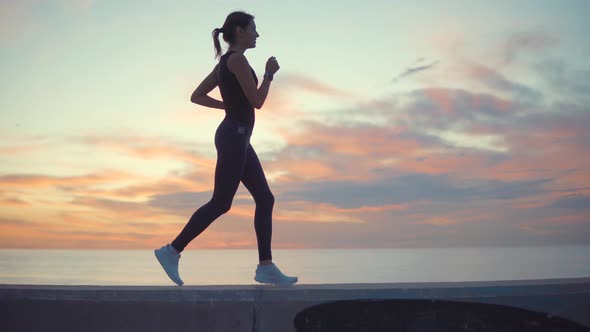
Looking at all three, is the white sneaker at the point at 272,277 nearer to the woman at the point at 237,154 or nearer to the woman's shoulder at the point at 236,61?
the woman at the point at 237,154

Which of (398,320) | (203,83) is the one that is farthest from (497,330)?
(203,83)

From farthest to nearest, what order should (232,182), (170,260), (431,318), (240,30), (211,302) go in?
(240,30) < (232,182) < (170,260) < (211,302) < (431,318)

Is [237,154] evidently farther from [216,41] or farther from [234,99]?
[216,41]

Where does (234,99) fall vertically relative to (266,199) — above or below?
above

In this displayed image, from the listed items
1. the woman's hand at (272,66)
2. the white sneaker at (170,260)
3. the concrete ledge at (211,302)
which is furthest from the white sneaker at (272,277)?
the woman's hand at (272,66)

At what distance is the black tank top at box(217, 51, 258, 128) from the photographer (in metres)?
5.07

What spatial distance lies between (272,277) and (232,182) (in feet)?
2.75

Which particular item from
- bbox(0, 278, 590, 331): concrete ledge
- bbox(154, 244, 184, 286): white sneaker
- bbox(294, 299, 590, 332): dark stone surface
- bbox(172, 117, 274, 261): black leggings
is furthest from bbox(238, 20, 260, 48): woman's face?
bbox(294, 299, 590, 332): dark stone surface

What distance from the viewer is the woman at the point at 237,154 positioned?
4.88 meters

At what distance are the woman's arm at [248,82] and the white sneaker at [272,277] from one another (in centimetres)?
133

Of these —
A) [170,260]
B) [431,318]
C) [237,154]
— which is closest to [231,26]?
[237,154]

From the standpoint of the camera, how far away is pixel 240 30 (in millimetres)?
5184

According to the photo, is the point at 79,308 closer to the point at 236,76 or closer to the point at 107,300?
the point at 107,300

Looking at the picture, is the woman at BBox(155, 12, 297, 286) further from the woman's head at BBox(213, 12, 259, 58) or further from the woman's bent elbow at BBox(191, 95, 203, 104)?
the woman's bent elbow at BBox(191, 95, 203, 104)
